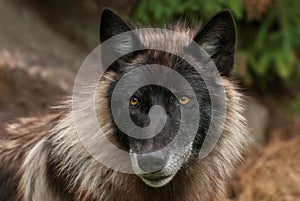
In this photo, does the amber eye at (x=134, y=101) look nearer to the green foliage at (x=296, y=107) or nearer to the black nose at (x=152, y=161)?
the black nose at (x=152, y=161)

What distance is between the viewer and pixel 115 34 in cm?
409

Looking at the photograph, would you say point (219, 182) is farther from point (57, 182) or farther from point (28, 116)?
point (28, 116)

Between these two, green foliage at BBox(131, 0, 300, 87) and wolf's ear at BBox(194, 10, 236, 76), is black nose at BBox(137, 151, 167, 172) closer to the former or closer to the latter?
wolf's ear at BBox(194, 10, 236, 76)

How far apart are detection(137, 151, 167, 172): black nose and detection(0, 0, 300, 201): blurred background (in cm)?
253

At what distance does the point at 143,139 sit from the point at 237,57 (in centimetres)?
409

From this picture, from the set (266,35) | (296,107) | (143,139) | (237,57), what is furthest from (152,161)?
(266,35)

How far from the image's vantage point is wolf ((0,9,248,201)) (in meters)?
3.82

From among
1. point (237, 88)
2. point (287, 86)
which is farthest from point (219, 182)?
point (287, 86)

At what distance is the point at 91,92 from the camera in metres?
4.15

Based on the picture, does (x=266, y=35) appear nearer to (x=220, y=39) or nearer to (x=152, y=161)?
(x=220, y=39)

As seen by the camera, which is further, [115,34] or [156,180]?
[115,34]

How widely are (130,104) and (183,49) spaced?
1.84 ft

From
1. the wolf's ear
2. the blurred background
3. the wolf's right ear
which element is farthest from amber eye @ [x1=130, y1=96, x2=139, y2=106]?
the blurred background

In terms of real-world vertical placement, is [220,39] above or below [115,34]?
below
